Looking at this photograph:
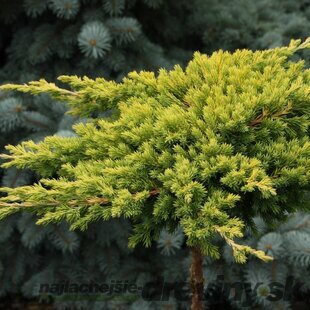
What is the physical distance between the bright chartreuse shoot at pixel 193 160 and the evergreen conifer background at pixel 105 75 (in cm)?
125

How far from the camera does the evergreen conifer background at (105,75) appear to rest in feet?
10.2

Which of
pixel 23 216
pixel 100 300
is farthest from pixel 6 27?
pixel 100 300

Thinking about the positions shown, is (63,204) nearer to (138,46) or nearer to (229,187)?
(229,187)

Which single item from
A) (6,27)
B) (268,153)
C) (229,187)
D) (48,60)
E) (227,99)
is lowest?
(229,187)

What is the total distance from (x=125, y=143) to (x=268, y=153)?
49 centimetres

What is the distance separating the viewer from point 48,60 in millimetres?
3584

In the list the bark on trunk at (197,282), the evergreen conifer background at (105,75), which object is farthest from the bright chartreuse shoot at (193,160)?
the evergreen conifer background at (105,75)

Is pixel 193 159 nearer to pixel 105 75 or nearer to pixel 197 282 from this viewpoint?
pixel 197 282

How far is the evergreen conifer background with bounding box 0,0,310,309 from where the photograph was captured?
3.11 meters

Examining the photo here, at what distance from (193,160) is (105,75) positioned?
1.97 m

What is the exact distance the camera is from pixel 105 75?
342 cm

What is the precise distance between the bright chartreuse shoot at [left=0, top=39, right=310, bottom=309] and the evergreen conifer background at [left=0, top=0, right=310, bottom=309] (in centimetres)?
125

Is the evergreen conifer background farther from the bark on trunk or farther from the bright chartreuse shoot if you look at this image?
the bright chartreuse shoot

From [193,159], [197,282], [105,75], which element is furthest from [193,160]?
[105,75]
